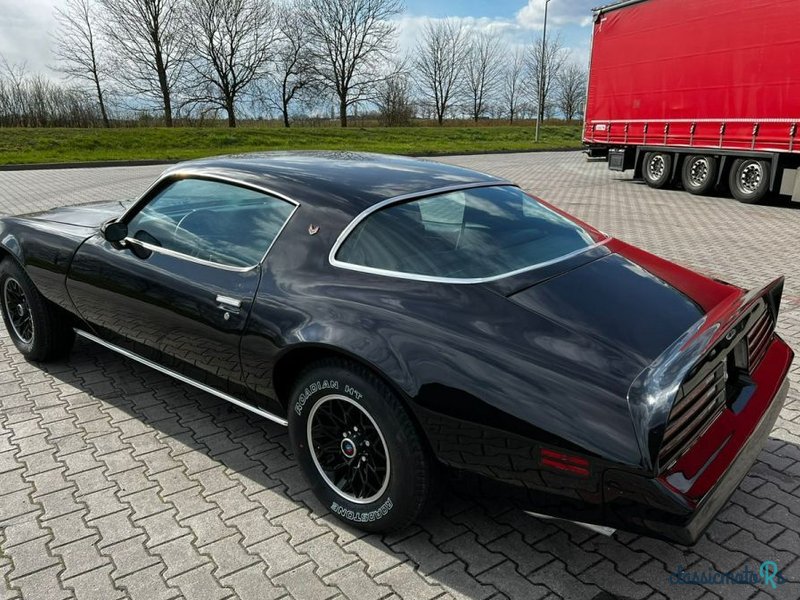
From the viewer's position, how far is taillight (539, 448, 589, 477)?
193cm

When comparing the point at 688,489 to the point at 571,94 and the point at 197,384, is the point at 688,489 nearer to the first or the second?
the point at 197,384

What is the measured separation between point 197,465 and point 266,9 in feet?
136

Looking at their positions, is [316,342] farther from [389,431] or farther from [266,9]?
[266,9]

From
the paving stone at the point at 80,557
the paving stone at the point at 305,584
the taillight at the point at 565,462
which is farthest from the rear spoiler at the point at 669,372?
the paving stone at the point at 80,557

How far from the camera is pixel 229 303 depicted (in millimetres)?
2803

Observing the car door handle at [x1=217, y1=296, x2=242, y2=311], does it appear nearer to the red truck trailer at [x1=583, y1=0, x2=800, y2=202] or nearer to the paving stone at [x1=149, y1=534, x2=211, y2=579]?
the paving stone at [x1=149, y1=534, x2=211, y2=579]

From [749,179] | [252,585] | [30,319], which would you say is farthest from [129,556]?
[749,179]

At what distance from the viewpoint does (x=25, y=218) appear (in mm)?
4188

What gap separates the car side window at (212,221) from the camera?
2926 millimetres

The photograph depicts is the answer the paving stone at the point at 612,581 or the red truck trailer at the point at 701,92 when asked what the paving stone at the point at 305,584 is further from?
the red truck trailer at the point at 701,92

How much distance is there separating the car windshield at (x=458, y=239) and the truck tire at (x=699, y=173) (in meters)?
12.1

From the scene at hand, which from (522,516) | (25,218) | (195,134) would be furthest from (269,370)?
(195,134)

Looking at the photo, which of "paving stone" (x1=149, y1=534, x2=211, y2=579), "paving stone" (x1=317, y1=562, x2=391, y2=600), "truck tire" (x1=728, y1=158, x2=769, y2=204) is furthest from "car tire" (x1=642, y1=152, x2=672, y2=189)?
"paving stone" (x1=149, y1=534, x2=211, y2=579)

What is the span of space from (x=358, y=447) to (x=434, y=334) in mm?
581
